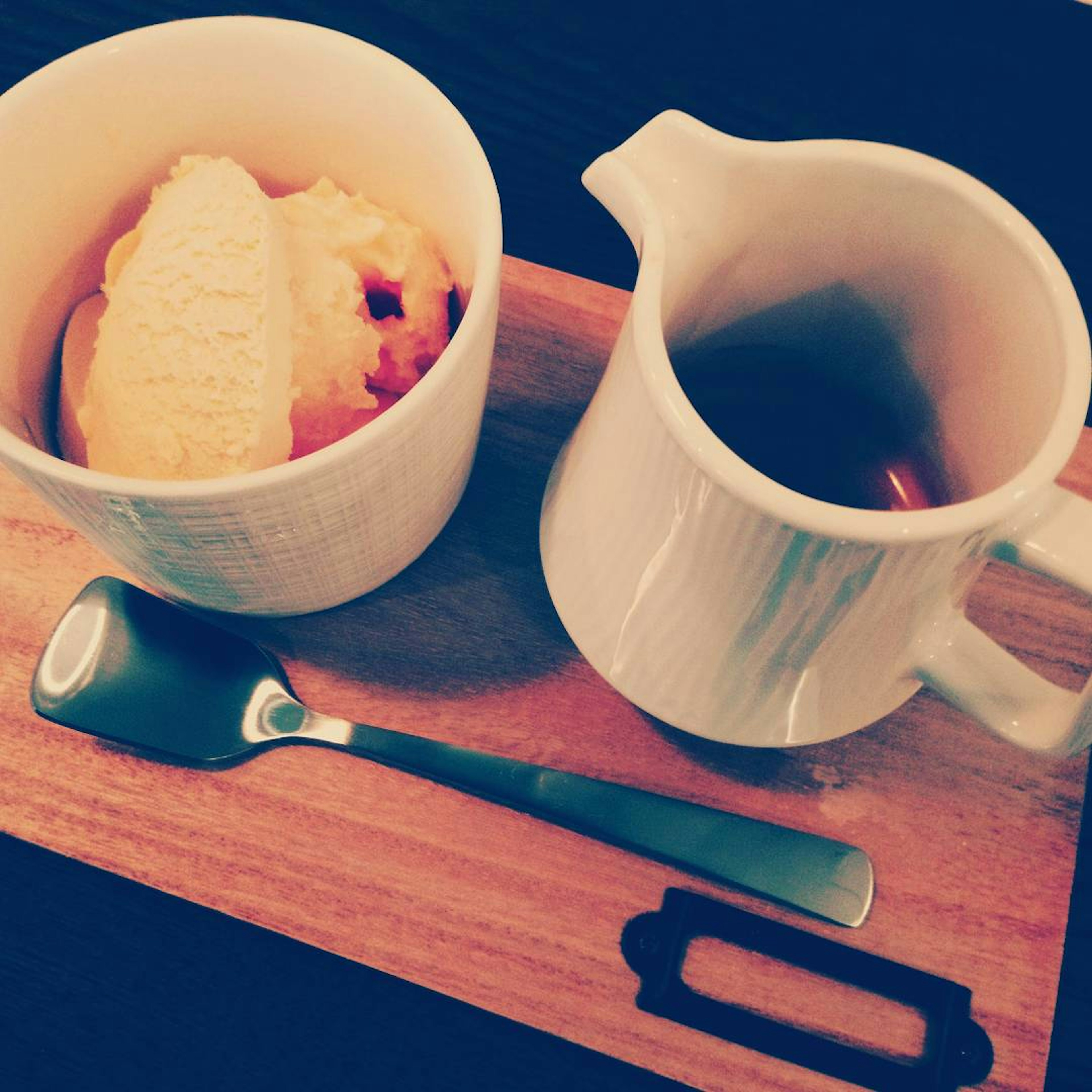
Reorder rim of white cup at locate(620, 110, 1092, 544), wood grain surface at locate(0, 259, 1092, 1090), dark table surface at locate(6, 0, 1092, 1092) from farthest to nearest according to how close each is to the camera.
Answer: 1. dark table surface at locate(6, 0, 1092, 1092)
2. wood grain surface at locate(0, 259, 1092, 1090)
3. rim of white cup at locate(620, 110, 1092, 544)

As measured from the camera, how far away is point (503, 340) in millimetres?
542

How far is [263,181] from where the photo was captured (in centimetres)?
48

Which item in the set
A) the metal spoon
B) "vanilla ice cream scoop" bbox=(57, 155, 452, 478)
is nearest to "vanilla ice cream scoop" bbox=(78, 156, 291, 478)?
"vanilla ice cream scoop" bbox=(57, 155, 452, 478)

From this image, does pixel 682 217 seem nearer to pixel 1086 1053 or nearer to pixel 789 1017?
pixel 789 1017

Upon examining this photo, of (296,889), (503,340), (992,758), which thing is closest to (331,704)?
(296,889)

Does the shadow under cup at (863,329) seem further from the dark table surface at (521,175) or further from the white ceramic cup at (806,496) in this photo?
the dark table surface at (521,175)

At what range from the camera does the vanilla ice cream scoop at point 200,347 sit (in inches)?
14.2

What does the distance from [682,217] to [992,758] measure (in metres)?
0.31

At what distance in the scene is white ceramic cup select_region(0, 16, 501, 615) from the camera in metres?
0.33

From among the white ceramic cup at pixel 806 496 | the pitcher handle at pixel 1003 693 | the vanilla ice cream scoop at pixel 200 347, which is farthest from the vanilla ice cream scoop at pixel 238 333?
the pitcher handle at pixel 1003 693

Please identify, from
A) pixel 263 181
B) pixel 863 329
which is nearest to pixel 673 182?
pixel 863 329

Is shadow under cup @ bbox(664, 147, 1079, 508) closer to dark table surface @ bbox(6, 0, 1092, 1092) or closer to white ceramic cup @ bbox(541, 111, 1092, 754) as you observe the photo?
white ceramic cup @ bbox(541, 111, 1092, 754)

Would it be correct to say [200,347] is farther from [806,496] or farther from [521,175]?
[521,175]

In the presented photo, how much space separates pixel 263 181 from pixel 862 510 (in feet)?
1.14
